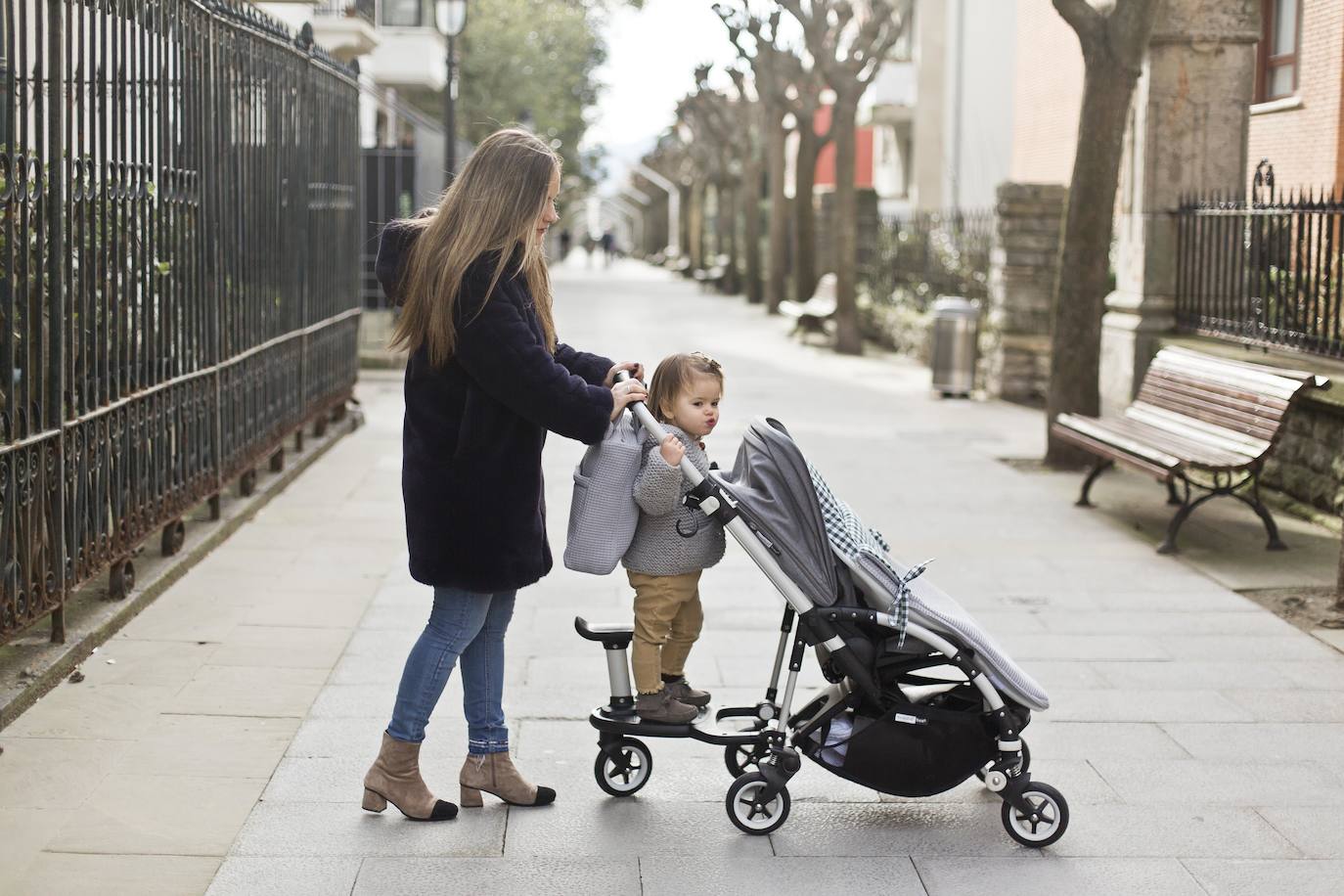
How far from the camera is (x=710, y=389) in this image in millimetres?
4781

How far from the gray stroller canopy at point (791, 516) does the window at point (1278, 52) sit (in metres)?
19.5

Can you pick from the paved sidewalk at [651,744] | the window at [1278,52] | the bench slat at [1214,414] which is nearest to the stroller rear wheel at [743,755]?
the paved sidewalk at [651,744]

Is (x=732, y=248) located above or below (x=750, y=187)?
below

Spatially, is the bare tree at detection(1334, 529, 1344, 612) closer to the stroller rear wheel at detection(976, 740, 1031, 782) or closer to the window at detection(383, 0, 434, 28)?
the stroller rear wheel at detection(976, 740, 1031, 782)

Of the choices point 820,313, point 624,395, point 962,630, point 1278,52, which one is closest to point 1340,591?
point 962,630

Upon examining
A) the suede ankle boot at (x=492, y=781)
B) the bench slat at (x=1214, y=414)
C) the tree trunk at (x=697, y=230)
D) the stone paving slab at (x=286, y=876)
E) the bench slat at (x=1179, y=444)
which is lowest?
the stone paving slab at (x=286, y=876)

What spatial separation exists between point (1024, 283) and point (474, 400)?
539 inches

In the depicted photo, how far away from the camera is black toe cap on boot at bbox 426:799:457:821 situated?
15.9 ft

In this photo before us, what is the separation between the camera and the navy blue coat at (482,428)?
14.9 feet

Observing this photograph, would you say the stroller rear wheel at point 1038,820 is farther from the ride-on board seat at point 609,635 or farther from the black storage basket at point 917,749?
the ride-on board seat at point 609,635

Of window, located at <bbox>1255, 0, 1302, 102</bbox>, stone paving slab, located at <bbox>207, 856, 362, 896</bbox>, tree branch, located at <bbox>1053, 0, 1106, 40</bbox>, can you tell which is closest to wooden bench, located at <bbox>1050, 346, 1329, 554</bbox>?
tree branch, located at <bbox>1053, 0, 1106, 40</bbox>

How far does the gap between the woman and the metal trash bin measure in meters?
13.3

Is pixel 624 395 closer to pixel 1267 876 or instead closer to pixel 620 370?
pixel 620 370

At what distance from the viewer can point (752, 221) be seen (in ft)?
136
